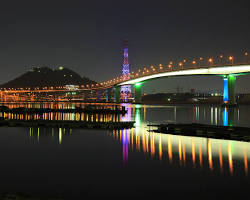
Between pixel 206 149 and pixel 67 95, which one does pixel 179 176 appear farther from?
pixel 67 95

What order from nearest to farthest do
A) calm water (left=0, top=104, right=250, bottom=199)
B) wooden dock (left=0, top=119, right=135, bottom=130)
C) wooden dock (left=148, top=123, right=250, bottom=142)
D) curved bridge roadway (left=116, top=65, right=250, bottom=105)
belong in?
calm water (left=0, top=104, right=250, bottom=199) < wooden dock (left=148, top=123, right=250, bottom=142) < wooden dock (left=0, top=119, right=135, bottom=130) < curved bridge roadway (left=116, top=65, right=250, bottom=105)

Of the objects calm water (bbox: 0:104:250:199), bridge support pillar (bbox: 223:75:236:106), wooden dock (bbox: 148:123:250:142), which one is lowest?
calm water (bbox: 0:104:250:199)

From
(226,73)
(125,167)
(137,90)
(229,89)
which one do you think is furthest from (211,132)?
(137,90)

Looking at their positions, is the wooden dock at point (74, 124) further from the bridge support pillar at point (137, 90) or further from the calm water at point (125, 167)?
the bridge support pillar at point (137, 90)

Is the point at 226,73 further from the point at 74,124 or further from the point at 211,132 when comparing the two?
the point at 211,132

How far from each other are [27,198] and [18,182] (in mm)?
3273

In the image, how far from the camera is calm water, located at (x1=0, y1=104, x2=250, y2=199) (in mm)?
8203

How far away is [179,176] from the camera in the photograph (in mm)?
9469

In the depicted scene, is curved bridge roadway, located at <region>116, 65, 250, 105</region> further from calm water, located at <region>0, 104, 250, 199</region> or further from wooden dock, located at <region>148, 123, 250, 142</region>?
calm water, located at <region>0, 104, 250, 199</region>

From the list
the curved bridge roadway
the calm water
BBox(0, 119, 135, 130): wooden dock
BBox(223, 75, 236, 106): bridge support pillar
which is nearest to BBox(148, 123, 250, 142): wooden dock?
the calm water

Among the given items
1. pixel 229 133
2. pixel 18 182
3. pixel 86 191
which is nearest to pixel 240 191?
pixel 86 191

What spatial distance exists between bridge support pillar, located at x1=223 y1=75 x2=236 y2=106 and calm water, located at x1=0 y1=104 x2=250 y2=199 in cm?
4319

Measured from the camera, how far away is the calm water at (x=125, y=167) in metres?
8.20

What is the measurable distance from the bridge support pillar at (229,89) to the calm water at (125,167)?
43.2m
